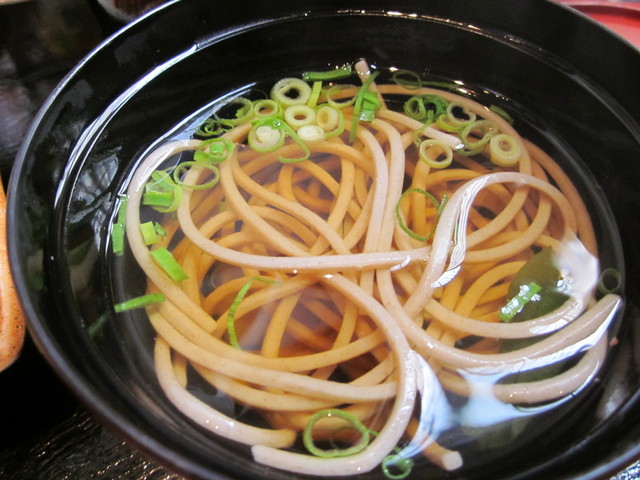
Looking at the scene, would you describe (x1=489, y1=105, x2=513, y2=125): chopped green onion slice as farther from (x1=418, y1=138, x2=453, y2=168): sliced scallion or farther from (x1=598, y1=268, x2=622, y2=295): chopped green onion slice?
(x1=598, y1=268, x2=622, y2=295): chopped green onion slice

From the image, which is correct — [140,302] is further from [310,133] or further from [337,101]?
[337,101]

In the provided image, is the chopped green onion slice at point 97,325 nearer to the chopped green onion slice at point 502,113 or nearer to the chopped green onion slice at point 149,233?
the chopped green onion slice at point 149,233

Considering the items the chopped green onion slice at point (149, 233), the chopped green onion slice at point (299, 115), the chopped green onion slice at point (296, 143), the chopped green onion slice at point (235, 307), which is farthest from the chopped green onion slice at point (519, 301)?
the chopped green onion slice at point (149, 233)

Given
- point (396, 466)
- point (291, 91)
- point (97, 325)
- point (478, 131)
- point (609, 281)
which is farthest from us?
point (291, 91)

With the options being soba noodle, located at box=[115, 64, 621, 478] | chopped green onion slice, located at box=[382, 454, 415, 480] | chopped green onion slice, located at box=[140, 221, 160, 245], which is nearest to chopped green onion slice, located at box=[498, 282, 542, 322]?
soba noodle, located at box=[115, 64, 621, 478]

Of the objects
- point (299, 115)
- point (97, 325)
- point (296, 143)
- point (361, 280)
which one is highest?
point (299, 115)

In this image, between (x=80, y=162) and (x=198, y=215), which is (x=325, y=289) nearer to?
(x=198, y=215)

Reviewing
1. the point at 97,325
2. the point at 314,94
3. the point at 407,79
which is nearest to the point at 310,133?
the point at 314,94
